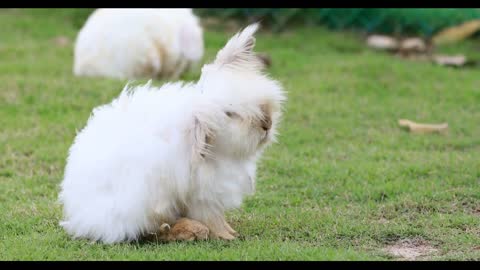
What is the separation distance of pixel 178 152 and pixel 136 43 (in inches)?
221

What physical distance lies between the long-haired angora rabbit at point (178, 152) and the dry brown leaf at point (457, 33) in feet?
26.5

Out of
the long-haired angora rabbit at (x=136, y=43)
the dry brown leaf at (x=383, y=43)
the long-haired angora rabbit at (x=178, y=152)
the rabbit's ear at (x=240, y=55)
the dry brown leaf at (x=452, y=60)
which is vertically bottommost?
the dry brown leaf at (x=452, y=60)

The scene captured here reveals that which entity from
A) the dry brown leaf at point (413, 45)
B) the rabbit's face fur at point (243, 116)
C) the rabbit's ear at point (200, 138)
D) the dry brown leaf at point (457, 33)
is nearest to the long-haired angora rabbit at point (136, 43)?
the dry brown leaf at point (413, 45)

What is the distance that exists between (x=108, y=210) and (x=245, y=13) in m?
8.79

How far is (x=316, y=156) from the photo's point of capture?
8.55 metres

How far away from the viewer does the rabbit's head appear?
5527 mm

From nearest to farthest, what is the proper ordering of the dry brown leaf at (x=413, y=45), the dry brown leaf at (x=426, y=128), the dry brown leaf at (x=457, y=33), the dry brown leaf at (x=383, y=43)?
the dry brown leaf at (x=426, y=128) → the dry brown leaf at (x=413, y=45) → the dry brown leaf at (x=383, y=43) → the dry brown leaf at (x=457, y=33)

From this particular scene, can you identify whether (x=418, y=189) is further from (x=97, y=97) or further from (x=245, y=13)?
(x=245, y=13)

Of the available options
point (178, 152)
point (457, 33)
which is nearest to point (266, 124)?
point (178, 152)

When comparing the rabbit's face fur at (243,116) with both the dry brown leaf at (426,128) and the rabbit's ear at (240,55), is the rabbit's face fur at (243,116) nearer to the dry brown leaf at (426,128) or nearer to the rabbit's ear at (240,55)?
the rabbit's ear at (240,55)

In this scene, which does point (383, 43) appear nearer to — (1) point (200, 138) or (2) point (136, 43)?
(2) point (136, 43)

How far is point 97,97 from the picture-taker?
1015cm

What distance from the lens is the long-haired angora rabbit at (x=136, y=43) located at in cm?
1097
